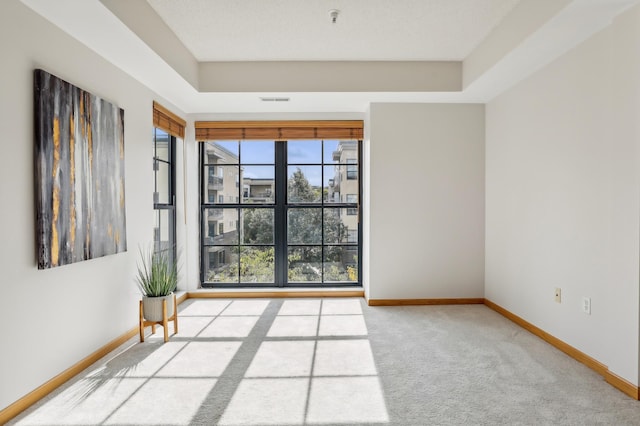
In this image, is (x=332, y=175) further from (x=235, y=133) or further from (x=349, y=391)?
(x=349, y=391)

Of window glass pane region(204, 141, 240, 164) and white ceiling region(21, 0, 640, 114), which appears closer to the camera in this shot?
white ceiling region(21, 0, 640, 114)

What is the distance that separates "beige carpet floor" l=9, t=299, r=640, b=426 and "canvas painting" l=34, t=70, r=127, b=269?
90 centimetres

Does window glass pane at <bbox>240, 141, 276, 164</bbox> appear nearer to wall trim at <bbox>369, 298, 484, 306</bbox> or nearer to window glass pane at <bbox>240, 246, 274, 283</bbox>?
window glass pane at <bbox>240, 246, 274, 283</bbox>

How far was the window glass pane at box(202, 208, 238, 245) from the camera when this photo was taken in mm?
4879

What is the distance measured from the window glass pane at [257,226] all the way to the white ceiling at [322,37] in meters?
1.38

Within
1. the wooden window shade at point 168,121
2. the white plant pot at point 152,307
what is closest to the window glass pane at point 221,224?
the wooden window shade at point 168,121

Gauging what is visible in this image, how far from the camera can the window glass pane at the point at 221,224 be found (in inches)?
192

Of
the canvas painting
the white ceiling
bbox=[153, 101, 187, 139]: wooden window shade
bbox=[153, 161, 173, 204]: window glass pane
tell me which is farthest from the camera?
bbox=[153, 161, 173, 204]: window glass pane

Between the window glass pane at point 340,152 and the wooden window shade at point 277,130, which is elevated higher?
the wooden window shade at point 277,130

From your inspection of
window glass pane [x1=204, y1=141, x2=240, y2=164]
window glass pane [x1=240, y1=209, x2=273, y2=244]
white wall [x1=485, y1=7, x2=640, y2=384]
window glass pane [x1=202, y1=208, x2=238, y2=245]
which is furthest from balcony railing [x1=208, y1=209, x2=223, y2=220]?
white wall [x1=485, y1=7, x2=640, y2=384]

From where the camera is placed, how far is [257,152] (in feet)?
16.0

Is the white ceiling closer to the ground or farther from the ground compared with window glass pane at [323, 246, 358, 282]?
farther from the ground

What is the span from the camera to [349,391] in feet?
7.73

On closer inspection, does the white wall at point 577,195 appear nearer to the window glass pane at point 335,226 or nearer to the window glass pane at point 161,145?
the window glass pane at point 335,226
